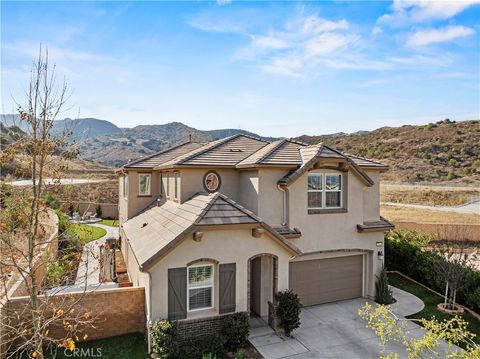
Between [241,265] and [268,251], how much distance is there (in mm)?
1228

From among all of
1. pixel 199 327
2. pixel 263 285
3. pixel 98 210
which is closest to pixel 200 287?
pixel 199 327

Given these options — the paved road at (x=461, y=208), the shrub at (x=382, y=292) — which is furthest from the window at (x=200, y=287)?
the paved road at (x=461, y=208)

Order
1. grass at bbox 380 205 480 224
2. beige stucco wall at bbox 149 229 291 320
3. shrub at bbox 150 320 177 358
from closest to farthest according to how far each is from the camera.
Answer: shrub at bbox 150 320 177 358 → beige stucco wall at bbox 149 229 291 320 → grass at bbox 380 205 480 224

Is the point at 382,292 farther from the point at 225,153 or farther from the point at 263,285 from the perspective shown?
the point at 225,153

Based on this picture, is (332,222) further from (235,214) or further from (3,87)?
(3,87)

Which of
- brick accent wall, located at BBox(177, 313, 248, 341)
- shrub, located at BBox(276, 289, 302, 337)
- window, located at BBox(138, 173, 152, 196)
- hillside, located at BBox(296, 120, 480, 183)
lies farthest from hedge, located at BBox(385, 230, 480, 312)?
hillside, located at BBox(296, 120, 480, 183)

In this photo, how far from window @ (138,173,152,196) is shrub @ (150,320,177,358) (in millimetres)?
11854

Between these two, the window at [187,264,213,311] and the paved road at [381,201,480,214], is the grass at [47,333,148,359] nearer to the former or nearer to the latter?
the window at [187,264,213,311]

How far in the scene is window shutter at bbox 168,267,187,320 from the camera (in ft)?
39.1

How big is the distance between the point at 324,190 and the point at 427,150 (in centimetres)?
7590

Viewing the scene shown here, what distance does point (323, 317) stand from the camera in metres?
14.8

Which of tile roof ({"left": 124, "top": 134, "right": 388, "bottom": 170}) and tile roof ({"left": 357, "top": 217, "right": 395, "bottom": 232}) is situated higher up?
tile roof ({"left": 124, "top": 134, "right": 388, "bottom": 170})

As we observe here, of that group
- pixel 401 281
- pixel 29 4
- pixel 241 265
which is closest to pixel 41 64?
pixel 29 4

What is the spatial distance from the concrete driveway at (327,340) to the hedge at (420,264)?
3982mm
